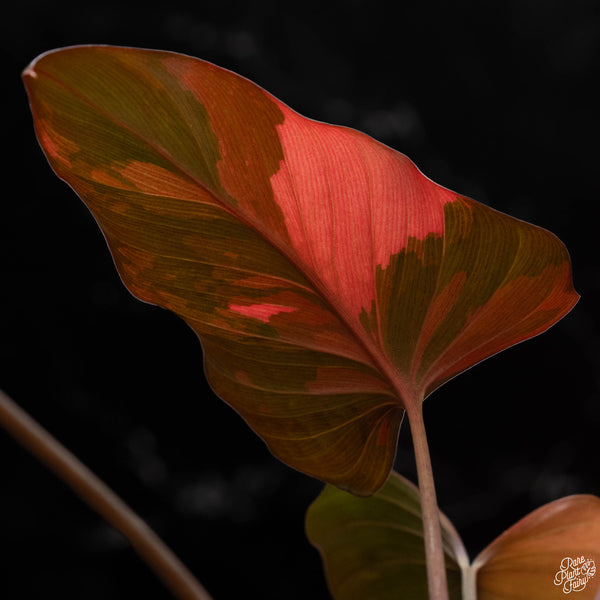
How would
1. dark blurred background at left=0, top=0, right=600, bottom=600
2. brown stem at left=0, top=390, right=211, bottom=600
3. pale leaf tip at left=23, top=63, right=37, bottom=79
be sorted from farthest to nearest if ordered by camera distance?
dark blurred background at left=0, top=0, right=600, bottom=600 → brown stem at left=0, top=390, right=211, bottom=600 → pale leaf tip at left=23, top=63, right=37, bottom=79

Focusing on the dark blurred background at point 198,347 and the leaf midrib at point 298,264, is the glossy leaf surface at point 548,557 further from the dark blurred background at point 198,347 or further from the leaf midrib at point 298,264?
the dark blurred background at point 198,347

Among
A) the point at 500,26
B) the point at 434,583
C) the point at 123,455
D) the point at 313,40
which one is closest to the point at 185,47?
the point at 313,40

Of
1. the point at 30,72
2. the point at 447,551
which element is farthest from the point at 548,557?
the point at 30,72

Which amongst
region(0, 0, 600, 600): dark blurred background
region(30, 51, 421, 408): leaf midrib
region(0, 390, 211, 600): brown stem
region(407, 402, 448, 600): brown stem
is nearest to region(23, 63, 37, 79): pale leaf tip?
region(30, 51, 421, 408): leaf midrib

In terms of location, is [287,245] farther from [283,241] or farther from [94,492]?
[94,492]

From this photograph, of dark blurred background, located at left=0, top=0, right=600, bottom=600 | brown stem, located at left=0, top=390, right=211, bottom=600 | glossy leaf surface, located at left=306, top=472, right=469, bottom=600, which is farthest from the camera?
dark blurred background, located at left=0, top=0, right=600, bottom=600

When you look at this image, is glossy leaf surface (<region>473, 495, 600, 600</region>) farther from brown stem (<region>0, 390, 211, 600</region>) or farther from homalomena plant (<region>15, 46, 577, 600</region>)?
brown stem (<region>0, 390, 211, 600</region>)

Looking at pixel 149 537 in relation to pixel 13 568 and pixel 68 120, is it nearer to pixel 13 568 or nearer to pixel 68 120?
pixel 68 120
